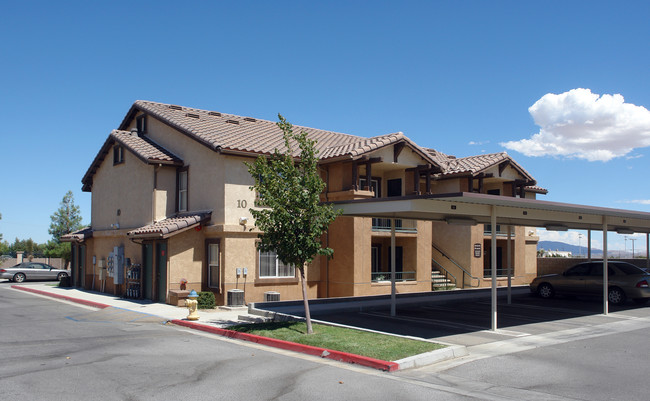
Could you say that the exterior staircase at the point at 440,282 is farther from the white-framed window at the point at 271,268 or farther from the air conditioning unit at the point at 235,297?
the air conditioning unit at the point at 235,297

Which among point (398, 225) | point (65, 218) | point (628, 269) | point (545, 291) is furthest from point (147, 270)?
point (65, 218)

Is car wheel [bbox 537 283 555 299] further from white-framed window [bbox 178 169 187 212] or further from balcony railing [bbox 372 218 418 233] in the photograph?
white-framed window [bbox 178 169 187 212]

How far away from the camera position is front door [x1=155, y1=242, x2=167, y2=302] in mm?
21284

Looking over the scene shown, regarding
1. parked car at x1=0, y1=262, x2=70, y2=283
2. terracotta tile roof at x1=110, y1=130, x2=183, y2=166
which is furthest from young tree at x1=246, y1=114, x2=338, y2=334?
parked car at x1=0, y1=262, x2=70, y2=283

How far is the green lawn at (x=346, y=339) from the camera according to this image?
11.2 metres

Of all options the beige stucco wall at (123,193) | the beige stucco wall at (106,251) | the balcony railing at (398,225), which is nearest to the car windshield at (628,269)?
the balcony railing at (398,225)

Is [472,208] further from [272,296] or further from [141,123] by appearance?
[141,123]

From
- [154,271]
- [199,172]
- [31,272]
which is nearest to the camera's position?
[154,271]

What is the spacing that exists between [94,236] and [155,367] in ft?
65.7

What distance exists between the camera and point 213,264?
21406 mm

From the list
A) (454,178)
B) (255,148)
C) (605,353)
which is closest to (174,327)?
(255,148)

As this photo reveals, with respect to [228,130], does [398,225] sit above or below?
below

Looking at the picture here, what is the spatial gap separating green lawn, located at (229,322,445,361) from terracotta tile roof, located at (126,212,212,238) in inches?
250

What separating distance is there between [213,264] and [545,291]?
1345 centimetres
